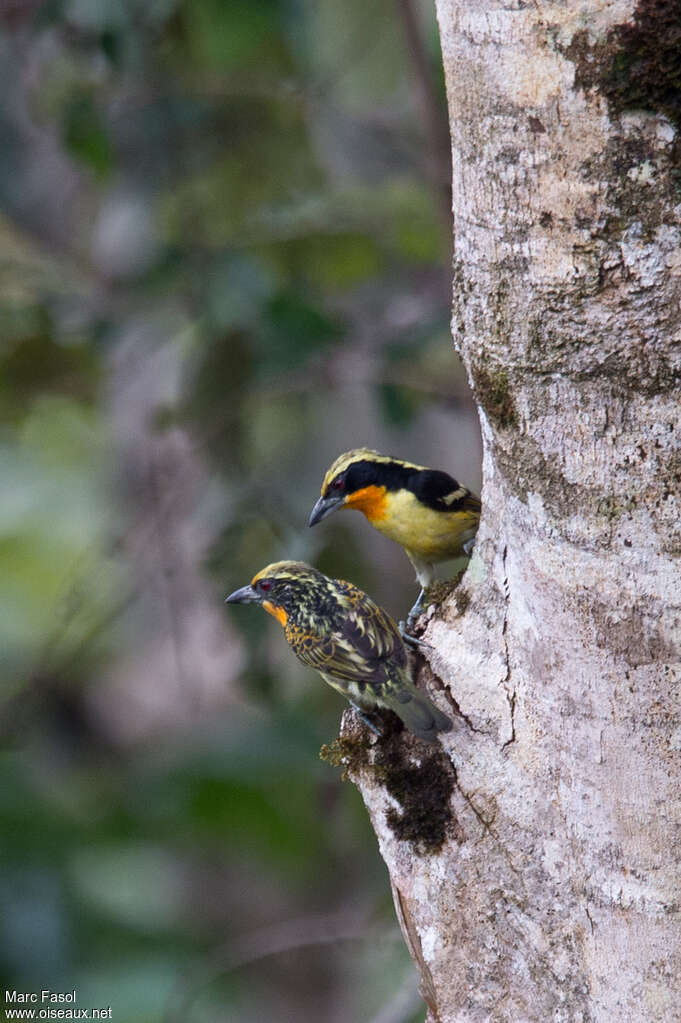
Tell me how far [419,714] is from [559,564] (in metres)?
0.55

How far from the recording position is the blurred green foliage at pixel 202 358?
4996 mm

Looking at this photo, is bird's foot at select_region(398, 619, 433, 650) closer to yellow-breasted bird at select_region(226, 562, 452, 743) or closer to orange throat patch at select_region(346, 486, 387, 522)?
yellow-breasted bird at select_region(226, 562, 452, 743)

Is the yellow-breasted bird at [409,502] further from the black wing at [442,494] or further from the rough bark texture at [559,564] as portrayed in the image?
the rough bark texture at [559,564]

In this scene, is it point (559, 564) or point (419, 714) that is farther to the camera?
point (419, 714)

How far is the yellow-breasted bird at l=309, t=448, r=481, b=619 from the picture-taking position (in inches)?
148

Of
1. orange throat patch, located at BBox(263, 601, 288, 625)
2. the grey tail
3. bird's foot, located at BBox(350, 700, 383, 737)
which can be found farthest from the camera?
orange throat patch, located at BBox(263, 601, 288, 625)

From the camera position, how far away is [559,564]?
2.40 metres

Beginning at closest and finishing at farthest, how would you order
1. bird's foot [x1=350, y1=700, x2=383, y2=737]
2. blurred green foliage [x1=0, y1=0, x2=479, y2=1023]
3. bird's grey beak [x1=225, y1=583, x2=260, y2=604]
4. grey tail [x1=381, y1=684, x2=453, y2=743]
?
grey tail [x1=381, y1=684, x2=453, y2=743] < bird's foot [x1=350, y1=700, x2=383, y2=737] < bird's grey beak [x1=225, y1=583, x2=260, y2=604] < blurred green foliage [x1=0, y1=0, x2=479, y2=1023]

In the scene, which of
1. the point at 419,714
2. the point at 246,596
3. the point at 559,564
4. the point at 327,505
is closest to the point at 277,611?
the point at 246,596

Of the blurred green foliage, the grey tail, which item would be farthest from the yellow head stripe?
the grey tail

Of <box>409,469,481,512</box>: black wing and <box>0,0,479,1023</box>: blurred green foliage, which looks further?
<box>0,0,479,1023</box>: blurred green foliage

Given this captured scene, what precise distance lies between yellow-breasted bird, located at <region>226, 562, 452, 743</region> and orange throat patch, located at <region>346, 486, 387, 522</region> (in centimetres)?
29

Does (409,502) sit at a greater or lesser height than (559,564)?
lesser

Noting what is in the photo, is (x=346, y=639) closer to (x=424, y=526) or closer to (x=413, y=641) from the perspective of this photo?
(x=413, y=641)
